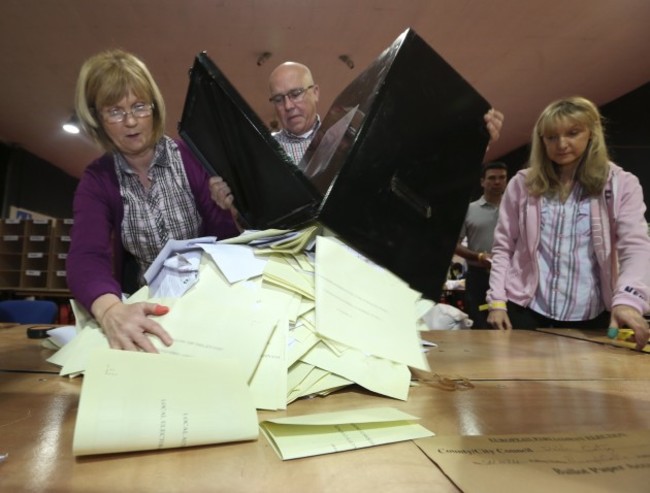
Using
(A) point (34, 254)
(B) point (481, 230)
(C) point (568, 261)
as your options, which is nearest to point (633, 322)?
(C) point (568, 261)

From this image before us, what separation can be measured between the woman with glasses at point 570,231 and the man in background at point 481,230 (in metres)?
1.04

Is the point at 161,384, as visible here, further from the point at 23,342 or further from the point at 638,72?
the point at 638,72

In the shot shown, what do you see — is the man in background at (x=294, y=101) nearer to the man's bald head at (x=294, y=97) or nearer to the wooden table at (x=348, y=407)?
the man's bald head at (x=294, y=97)

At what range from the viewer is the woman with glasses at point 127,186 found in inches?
29.0

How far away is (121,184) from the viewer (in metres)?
0.84

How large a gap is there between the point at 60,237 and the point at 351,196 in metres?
4.34

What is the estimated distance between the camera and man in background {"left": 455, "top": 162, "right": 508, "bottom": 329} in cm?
230

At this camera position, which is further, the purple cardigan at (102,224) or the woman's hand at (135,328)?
the purple cardigan at (102,224)

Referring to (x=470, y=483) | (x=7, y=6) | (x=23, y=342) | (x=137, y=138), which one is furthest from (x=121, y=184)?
(x=7, y=6)

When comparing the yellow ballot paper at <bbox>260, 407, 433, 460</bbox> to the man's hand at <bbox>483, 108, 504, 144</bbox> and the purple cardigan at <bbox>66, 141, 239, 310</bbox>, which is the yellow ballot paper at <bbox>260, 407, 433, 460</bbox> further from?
the man's hand at <bbox>483, 108, 504, 144</bbox>

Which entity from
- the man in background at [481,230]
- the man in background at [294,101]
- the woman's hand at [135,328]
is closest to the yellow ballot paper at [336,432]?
the woman's hand at [135,328]

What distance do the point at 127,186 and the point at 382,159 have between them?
55cm

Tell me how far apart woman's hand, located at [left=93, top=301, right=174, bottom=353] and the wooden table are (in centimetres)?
8

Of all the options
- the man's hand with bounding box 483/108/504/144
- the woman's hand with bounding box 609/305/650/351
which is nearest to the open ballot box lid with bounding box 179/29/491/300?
the man's hand with bounding box 483/108/504/144
